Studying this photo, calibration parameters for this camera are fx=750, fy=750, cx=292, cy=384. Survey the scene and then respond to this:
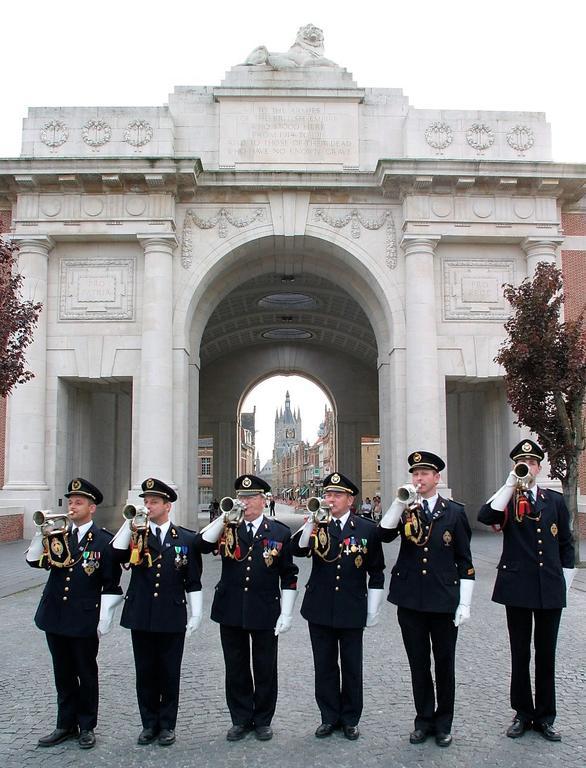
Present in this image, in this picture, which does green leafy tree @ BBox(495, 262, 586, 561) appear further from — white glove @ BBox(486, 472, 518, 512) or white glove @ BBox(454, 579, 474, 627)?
white glove @ BBox(454, 579, 474, 627)

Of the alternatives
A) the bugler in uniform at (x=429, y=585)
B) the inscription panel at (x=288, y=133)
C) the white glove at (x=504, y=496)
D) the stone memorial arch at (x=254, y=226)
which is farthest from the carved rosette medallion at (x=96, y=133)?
the white glove at (x=504, y=496)

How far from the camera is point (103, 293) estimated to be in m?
22.2

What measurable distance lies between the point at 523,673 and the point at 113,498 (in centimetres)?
2385

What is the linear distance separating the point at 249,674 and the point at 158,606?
847 millimetres

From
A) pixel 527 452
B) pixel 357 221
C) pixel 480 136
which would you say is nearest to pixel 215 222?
pixel 357 221

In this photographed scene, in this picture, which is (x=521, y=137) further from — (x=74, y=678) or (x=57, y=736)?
(x=57, y=736)

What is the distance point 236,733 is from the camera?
17.6ft

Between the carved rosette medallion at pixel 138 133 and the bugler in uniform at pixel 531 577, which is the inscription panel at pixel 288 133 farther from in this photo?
the bugler in uniform at pixel 531 577

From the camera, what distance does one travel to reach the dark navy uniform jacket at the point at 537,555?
5496 millimetres

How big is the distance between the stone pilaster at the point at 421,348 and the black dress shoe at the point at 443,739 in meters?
15.8

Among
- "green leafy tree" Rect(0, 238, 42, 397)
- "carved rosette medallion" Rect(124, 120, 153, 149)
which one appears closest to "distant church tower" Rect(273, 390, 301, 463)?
"carved rosette medallion" Rect(124, 120, 153, 149)

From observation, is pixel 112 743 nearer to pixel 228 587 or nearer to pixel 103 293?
pixel 228 587

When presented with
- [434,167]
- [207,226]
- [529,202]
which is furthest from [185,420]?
[529,202]

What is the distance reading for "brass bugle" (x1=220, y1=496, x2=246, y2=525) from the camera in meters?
5.29
